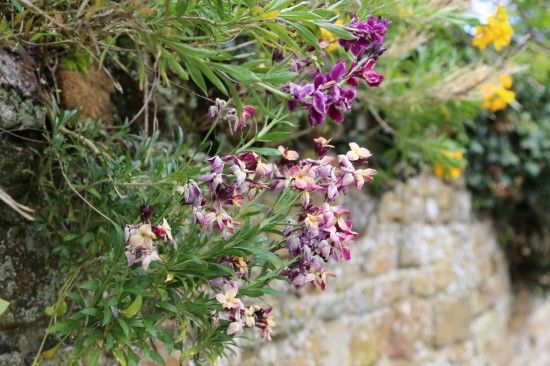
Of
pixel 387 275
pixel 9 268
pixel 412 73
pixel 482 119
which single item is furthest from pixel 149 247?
pixel 482 119

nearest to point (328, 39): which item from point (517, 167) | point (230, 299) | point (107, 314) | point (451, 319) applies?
point (230, 299)

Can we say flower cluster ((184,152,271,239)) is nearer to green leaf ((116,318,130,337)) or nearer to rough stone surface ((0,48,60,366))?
green leaf ((116,318,130,337))

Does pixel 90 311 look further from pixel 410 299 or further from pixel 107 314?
pixel 410 299

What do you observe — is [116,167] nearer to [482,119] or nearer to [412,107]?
[412,107]

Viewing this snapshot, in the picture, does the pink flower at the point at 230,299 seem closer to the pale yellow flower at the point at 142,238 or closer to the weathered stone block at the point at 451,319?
the pale yellow flower at the point at 142,238

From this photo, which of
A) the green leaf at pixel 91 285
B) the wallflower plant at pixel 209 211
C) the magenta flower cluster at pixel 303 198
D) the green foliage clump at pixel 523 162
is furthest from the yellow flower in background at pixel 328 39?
the green foliage clump at pixel 523 162

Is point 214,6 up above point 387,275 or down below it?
above
